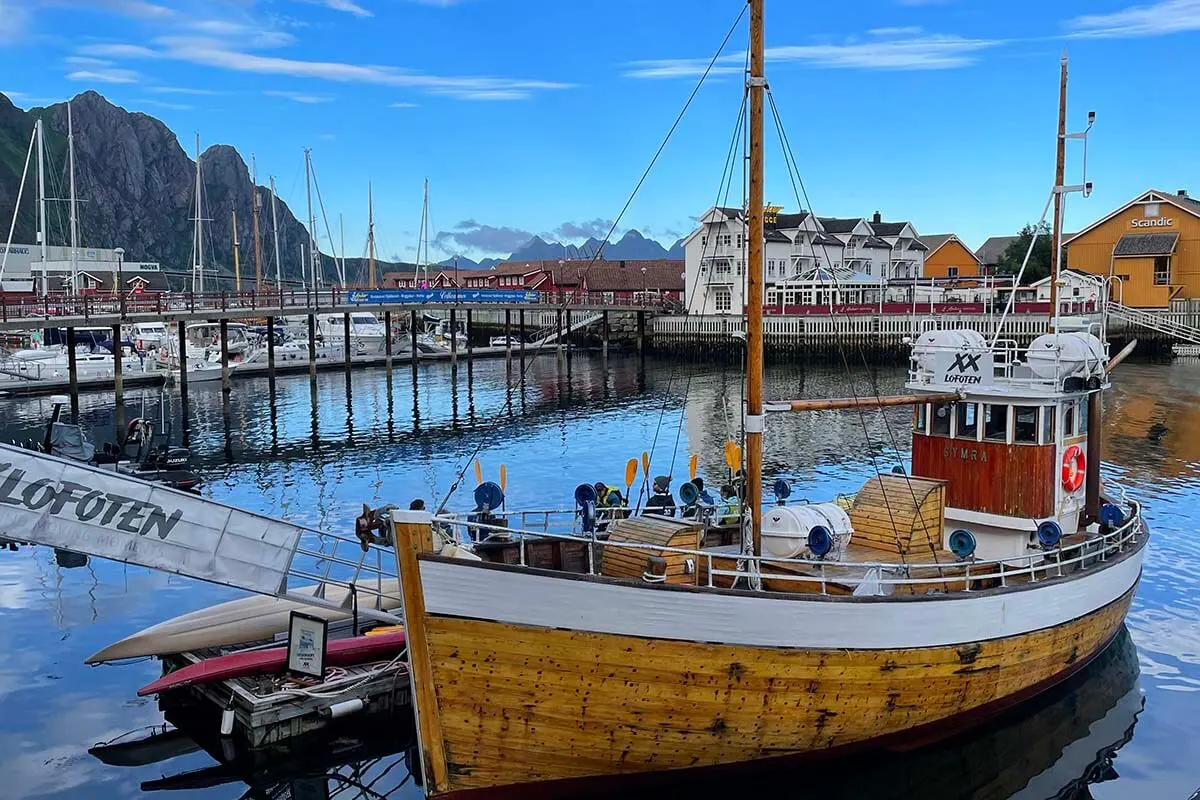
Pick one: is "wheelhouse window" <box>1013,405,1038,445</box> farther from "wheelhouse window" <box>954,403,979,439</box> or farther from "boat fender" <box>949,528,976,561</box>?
"boat fender" <box>949,528,976,561</box>

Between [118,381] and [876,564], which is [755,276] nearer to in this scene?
[876,564]

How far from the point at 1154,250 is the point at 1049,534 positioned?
73.1 meters

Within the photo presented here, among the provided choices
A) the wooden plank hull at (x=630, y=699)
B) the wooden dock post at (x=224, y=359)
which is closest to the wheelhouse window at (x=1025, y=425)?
the wooden plank hull at (x=630, y=699)

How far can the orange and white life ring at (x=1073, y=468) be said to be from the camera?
16.2 m

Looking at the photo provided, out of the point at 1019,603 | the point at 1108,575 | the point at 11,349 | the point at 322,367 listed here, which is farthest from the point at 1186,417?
the point at 11,349

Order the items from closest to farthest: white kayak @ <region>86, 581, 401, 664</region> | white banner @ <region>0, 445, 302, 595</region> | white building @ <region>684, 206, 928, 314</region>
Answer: white banner @ <region>0, 445, 302, 595</region> → white kayak @ <region>86, 581, 401, 664</region> → white building @ <region>684, 206, 928, 314</region>

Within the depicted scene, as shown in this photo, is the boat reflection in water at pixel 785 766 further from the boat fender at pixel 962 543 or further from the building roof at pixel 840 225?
the building roof at pixel 840 225

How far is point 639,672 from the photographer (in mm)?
10789

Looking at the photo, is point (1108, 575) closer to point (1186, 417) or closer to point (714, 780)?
point (714, 780)

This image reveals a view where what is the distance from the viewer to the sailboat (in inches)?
420

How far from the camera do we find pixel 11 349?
6450 centimetres

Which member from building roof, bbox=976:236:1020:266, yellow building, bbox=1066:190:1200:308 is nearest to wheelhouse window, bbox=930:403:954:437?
yellow building, bbox=1066:190:1200:308

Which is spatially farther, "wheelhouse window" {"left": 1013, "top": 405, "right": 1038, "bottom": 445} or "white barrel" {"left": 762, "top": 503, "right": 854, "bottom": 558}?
"wheelhouse window" {"left": 1013, "top": 405, "right": 1038, "bottom": 445}

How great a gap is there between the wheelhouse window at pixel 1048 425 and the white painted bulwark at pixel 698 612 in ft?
13.1
